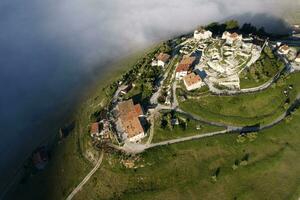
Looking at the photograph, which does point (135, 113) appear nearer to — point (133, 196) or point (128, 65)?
point (133, 196)

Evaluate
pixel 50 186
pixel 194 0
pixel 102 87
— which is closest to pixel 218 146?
pixel 50 186

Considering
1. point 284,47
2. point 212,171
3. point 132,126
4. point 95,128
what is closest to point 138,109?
point 132,126

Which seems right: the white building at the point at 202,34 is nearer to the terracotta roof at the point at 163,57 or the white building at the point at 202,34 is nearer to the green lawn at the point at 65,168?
the terracotta roof at the point at 163,57

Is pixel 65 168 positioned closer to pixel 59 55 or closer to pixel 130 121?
pixel 130 121

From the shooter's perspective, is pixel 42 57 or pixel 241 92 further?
pixel 42 57

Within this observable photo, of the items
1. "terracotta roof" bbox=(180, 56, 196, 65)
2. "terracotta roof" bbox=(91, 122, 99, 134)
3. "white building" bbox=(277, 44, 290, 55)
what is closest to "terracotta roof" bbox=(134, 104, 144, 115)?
"terracotta roof" bbox=(91, 122, 99, 134)
